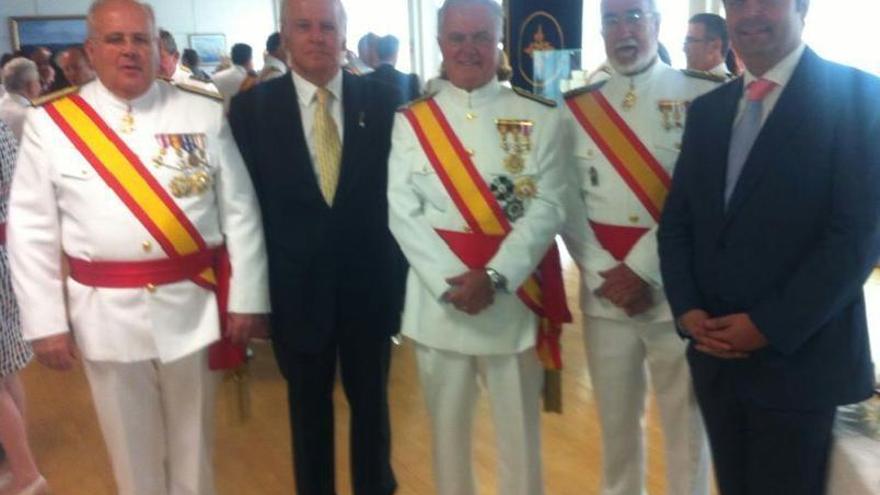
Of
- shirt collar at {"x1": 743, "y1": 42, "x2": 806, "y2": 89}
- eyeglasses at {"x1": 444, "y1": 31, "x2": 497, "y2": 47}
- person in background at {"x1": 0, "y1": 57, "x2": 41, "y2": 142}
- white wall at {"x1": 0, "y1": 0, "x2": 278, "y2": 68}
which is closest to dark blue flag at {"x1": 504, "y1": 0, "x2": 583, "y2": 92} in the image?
person in background at {"x1": 0, "y1": 57, "x2": 41, "y2": 142}

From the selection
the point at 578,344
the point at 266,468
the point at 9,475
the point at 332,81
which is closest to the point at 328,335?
the point at 332,81

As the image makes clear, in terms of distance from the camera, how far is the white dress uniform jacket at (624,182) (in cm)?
207

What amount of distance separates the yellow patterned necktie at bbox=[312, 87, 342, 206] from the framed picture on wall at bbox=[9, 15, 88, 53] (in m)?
9.87

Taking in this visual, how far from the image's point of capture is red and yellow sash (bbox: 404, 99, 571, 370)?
2035mm

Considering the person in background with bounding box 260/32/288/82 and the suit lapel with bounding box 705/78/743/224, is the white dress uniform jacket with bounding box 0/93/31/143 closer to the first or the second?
the person in background with bounding box 260/32/288/82

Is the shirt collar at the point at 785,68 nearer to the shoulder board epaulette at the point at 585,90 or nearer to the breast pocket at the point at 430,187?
the shoulder board epaulette at the point at 585,90

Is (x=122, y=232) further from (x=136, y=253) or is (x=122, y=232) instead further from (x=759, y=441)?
(x=759, y=441)

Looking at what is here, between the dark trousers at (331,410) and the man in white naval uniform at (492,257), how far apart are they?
22 cm

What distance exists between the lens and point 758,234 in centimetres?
159

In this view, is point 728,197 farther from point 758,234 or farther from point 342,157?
point 342,157

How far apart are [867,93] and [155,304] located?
1.61 metres

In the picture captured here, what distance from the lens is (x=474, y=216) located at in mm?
2035

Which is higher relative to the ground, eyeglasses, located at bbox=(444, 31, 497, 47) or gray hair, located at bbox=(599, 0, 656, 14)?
gray hair, located at bbox=(599, 0, 656, 14)

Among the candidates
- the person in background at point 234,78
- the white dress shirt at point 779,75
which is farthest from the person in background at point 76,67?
the white dress shirt at point 779,75
